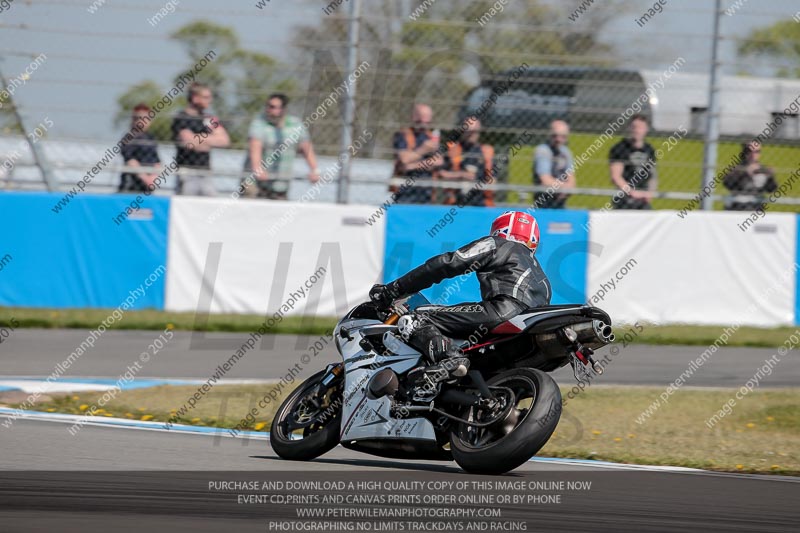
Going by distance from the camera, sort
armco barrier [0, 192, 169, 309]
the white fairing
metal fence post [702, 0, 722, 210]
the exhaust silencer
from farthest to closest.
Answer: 1. metal fence post [702, 0, 722, 210]
2. armco barrier [0, 192, 169, 309]
3. the white fairing
4. the exhaust silencer

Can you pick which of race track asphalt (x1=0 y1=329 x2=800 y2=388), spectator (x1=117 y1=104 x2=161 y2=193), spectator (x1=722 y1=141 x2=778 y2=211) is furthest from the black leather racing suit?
spectator (x1=722 y1=141 x2=778 y2=211)

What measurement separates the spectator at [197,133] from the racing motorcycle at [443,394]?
305 inches

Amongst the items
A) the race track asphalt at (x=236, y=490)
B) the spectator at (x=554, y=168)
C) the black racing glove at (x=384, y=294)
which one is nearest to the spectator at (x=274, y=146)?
the spectator at (x=554, y=168)

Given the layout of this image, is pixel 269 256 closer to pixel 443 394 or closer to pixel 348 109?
pixel 348 109

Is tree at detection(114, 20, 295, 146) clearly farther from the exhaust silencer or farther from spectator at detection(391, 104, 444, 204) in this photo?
the exhaust silencer

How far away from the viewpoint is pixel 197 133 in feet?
49.5

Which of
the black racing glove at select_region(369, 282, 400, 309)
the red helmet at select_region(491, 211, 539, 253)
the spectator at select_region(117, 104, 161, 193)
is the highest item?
the spectator at select_region(117, 104, 161, 193)

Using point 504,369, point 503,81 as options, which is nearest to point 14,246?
point 503,81

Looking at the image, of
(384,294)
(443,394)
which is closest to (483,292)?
(384,294)

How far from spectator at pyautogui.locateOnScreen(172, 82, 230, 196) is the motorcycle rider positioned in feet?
26.4

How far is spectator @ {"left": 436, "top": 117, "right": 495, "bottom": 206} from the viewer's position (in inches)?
609

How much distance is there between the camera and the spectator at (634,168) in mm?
15875

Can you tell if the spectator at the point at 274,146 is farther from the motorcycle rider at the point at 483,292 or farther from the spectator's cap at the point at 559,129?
the motorcycle rider at the point at 483,292

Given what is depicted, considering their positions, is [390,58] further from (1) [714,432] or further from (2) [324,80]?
(1) [714,432]
